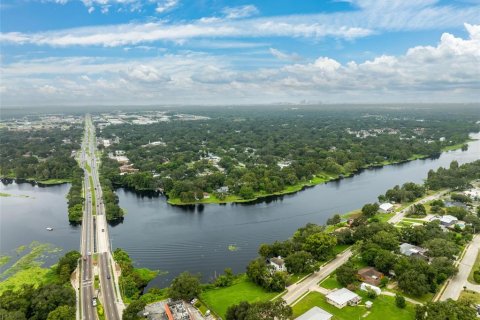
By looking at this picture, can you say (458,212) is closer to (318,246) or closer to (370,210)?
(370,210)

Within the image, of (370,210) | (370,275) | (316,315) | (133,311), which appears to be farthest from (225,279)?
(370,210)

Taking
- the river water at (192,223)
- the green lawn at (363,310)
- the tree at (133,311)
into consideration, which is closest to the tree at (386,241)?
the green lawn at (363,310)

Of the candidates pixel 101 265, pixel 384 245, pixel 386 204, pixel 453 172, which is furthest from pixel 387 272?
pixel 453 172

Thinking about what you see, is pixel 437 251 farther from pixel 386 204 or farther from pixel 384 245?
pixel 386 204

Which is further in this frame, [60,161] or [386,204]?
[60,161]

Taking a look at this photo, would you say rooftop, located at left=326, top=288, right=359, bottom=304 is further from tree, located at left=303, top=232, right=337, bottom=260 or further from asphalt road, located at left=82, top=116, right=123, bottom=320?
asphalt road, located at left=82, top=116, right=123, bottom=320
